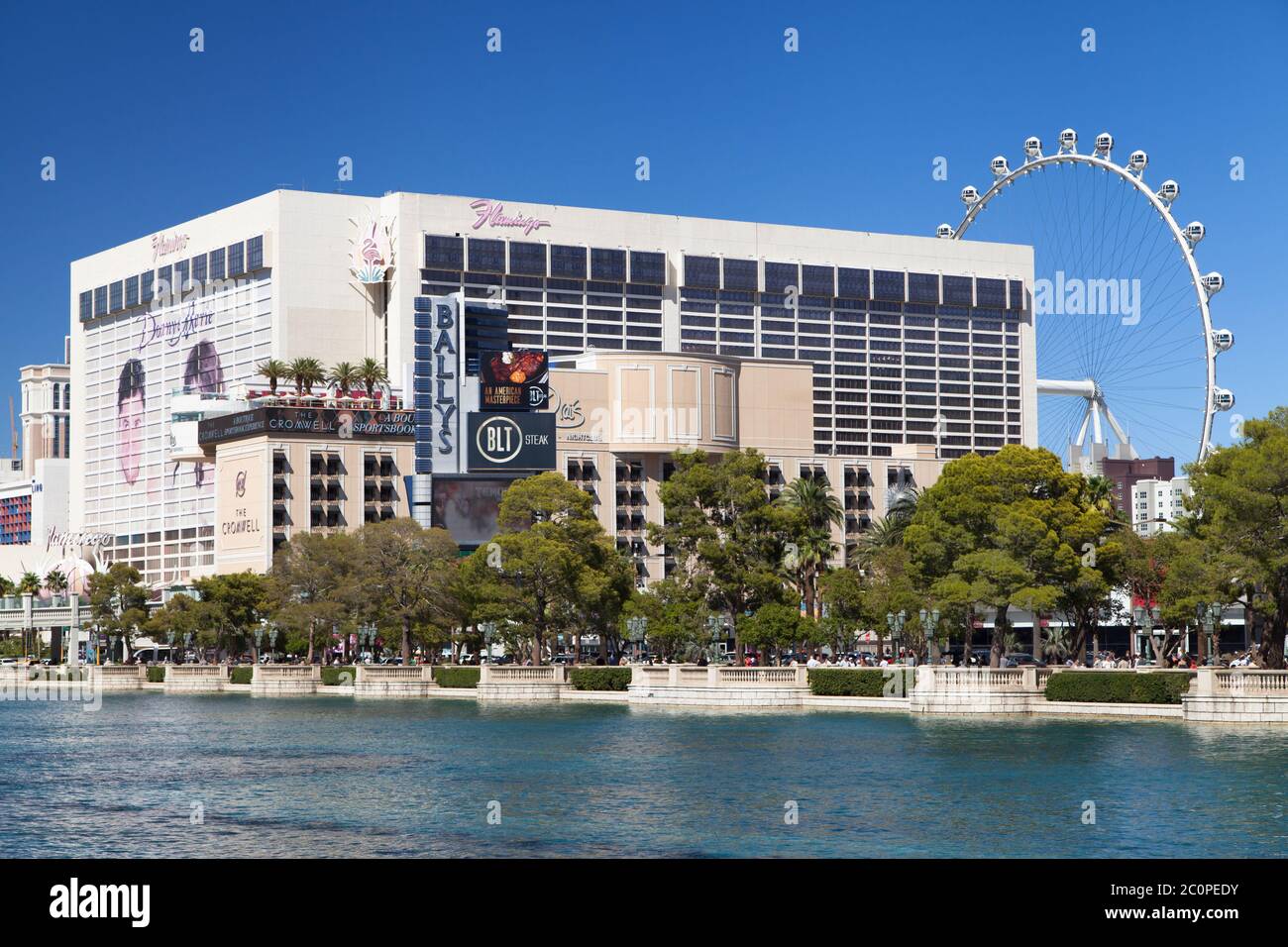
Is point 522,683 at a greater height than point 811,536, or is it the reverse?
point 811,536

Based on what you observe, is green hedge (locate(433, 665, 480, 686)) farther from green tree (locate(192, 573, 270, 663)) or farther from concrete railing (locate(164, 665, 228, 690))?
green tree (locate(192, 573, 270, 663))

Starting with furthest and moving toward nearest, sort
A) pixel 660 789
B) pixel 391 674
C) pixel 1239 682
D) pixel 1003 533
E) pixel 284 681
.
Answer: pixel 284 681
pixel 391 674
pixel 1003 533
pixel 1239 682
pixel 660 789

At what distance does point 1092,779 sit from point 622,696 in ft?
194

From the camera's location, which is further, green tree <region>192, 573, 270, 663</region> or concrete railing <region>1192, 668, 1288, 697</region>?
green tree <region>192, 573, 270, 663</region>

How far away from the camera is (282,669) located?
5689 inches

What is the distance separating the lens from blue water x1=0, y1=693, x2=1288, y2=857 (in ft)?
137

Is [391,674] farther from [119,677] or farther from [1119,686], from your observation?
[1119,686]

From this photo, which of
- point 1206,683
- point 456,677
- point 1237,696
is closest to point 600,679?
point 456,677

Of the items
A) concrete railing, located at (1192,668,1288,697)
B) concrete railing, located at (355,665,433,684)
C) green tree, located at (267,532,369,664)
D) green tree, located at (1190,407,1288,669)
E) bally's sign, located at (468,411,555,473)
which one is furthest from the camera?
bally's sign, located at (468,411,555,473)

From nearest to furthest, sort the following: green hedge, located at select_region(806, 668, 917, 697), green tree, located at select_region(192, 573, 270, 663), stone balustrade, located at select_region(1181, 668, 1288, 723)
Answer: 1. stone balustrade, located at select_region(1181, 668, 1288, 723)
2. green hedge, located at select_region(806, 668, 917, 697)
3. green tree, located at select_region(192, 573, 270, 663)

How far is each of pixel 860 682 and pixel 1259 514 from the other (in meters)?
26.6

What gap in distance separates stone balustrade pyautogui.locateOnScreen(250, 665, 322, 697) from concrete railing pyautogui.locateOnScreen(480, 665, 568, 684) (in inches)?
1033

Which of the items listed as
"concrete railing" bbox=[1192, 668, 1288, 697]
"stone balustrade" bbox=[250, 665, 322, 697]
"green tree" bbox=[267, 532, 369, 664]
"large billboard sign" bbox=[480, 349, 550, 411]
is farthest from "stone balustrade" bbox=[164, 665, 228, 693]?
"concrete railing" bbox=[1192, 668, 1288, 697]

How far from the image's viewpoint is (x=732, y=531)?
374ft
